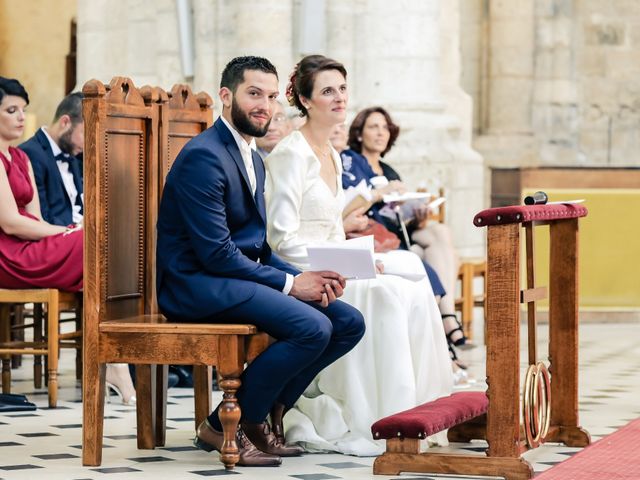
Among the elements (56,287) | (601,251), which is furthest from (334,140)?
(601,251)

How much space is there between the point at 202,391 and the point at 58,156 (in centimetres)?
215

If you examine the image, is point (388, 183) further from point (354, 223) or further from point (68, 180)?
point (68, 180)

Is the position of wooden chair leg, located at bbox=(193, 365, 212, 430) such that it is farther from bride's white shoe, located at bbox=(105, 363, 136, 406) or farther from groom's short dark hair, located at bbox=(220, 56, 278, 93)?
bride's white shoe, located at bbox=(105, 363, 136, 406)

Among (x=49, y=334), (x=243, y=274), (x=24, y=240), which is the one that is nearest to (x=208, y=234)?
(x=243, y=274)

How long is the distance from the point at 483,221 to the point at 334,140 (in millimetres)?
3150

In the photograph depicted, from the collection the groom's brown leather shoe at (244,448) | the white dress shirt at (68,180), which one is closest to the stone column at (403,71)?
the white dress shirt at (68,180)

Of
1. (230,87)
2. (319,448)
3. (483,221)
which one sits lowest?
(319,448)

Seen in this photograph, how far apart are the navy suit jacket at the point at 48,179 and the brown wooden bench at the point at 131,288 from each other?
1.84 meters

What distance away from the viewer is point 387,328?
248 inches

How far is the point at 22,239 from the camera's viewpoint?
7547 mm

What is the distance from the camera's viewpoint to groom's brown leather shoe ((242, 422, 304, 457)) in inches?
230

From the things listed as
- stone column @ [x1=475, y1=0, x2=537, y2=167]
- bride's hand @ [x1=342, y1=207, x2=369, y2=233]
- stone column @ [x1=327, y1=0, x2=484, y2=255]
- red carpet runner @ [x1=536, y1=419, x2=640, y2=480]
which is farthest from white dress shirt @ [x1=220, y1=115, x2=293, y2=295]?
stone column @ [x1=475, y1=0, x2=537, y2=167]

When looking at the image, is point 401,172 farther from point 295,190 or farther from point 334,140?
point 295,190

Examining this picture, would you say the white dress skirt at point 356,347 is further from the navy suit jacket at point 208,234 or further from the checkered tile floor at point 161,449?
the navy suit jacket at point 208,234
